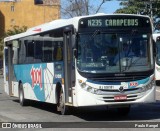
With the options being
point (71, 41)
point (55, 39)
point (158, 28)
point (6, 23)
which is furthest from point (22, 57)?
point (6, 23)

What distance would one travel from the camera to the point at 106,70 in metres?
14.4

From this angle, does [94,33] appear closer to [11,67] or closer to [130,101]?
[130,101]

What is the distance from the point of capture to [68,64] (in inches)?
608

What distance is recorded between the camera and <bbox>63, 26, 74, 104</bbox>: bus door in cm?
1520

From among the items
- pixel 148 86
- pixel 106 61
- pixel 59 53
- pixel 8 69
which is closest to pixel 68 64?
pixel 59 53

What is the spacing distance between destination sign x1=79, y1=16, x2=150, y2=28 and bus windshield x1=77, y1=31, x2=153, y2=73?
275 millimetres

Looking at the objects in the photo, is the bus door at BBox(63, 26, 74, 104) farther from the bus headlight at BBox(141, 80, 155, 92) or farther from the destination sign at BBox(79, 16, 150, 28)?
the bus headlight at BBox(141, 80, 155, 92)

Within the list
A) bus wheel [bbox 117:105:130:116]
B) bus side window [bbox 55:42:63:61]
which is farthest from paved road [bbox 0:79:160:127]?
bus side window [bbox 55:42:63:61]

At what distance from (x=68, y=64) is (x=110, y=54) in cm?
154

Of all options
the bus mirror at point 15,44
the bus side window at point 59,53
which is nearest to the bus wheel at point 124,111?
the bus side window at point 59,53

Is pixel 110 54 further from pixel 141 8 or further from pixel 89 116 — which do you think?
pixel 141 8

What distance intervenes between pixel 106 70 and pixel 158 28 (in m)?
39.7

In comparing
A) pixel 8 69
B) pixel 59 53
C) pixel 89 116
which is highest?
pixel 59 53

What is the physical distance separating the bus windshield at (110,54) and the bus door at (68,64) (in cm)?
70
